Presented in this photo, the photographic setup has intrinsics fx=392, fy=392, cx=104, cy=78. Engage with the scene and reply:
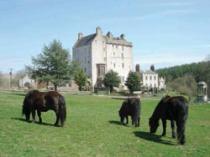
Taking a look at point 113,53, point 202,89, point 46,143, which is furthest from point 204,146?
point 113,53

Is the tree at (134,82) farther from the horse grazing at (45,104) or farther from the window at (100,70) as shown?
the horse grazing at (45,104)

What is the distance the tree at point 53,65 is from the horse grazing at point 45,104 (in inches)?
1694

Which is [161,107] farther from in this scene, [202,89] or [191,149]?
[202,89]

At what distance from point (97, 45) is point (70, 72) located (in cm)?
5740

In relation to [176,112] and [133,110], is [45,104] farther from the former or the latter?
[176,112]

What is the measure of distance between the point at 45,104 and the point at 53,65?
45.3m

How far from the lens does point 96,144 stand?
48.6ft

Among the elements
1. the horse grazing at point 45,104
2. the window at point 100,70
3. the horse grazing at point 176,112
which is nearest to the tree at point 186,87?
the window at point 100,70

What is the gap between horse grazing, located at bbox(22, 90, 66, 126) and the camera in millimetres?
18344

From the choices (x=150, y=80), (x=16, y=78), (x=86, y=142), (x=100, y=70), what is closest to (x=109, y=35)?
(x=100, y=70)

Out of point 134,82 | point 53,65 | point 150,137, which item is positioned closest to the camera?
point 150,137

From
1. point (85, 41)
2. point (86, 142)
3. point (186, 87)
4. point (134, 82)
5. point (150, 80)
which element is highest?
point (85, 41)

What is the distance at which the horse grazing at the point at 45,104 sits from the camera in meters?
18.3

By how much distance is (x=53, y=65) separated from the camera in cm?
6362
